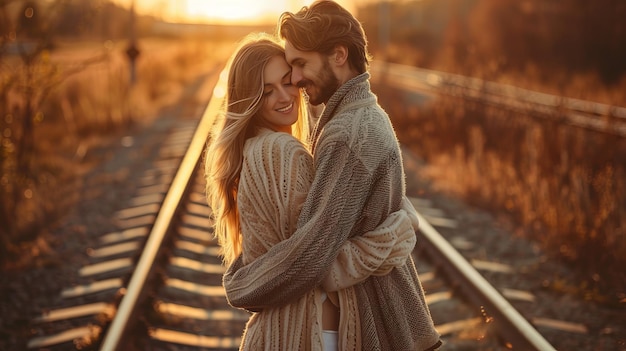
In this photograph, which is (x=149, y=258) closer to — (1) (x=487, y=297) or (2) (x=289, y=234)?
(1) (x=487, y=297)

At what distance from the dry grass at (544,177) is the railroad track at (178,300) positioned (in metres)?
0.91

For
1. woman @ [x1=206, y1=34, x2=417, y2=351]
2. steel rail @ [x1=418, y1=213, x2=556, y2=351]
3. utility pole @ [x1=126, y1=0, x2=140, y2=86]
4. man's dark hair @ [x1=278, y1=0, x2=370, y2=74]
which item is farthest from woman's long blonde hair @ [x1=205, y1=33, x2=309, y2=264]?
utility pole @ [x1=126, y1=0, x2=140, y2=86]

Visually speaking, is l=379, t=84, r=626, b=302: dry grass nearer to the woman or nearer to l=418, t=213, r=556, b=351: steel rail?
l=418, t=213, r=556, b=351: steel rail

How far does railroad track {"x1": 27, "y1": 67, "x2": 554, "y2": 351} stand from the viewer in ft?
13.8

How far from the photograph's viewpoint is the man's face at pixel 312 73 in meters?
2.36

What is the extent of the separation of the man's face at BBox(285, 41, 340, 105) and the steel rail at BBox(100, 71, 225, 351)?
402 millimetres

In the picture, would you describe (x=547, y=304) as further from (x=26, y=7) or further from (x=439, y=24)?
(x=439, y=24)

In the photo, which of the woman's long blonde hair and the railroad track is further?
the railroad track

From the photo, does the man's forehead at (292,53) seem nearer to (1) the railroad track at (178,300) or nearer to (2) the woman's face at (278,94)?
(2) the woman's face at (278,94)

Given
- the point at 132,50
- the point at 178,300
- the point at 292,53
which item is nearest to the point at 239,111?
the point at 292,53

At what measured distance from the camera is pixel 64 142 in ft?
39.8

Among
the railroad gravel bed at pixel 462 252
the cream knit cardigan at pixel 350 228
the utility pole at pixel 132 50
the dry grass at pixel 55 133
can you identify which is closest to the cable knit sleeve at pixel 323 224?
the cream knit cardigan at pixel 350 228

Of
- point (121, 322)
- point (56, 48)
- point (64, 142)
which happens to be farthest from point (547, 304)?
point (64, 142)

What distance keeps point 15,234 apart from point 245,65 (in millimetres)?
5264
